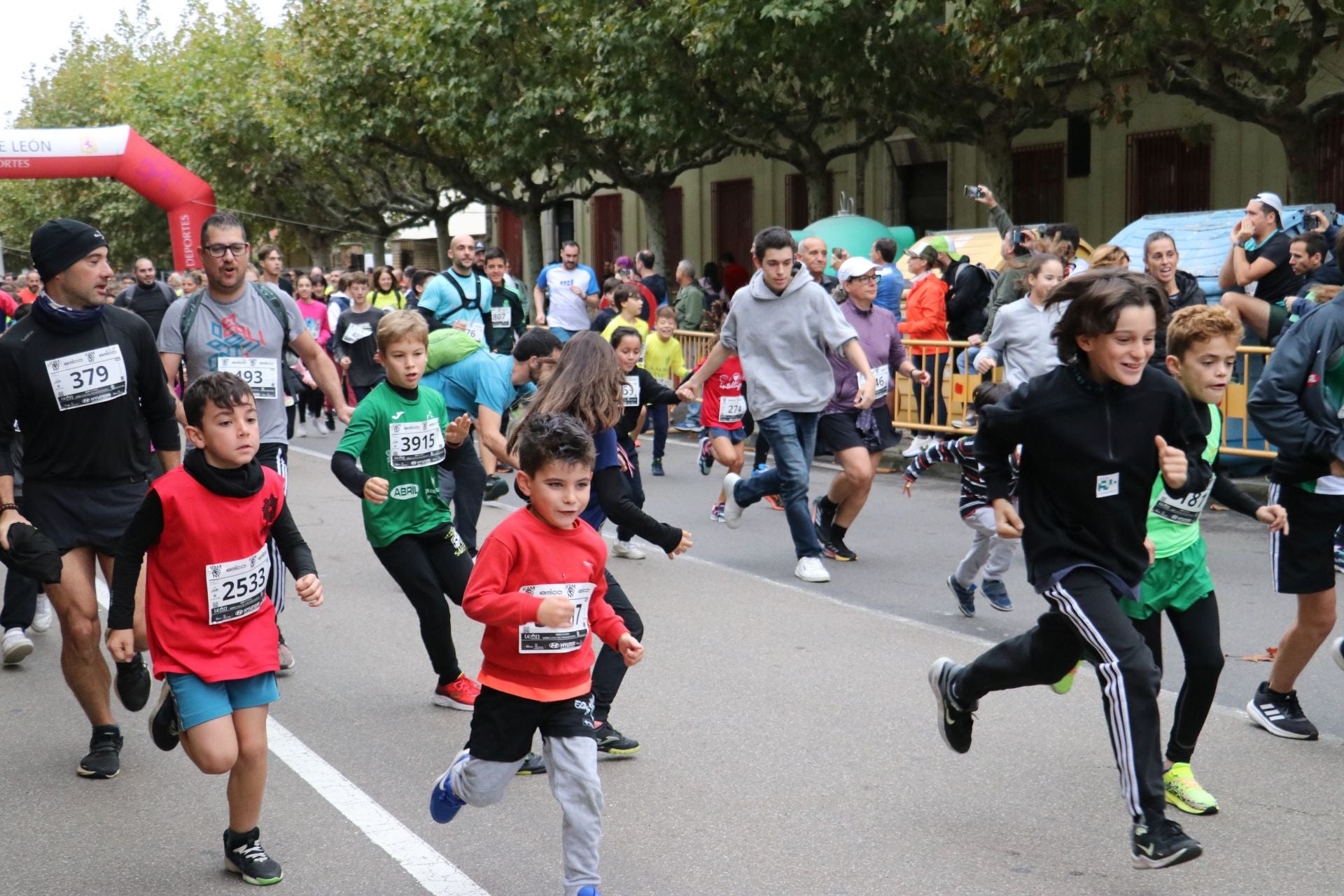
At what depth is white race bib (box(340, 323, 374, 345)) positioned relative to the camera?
1361cm

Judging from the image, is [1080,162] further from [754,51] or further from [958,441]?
[958,441]

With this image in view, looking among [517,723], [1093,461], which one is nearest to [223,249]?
[517,723]

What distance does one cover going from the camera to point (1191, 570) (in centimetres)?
470

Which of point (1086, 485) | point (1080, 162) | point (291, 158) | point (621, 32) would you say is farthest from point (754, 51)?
point (291, 158)

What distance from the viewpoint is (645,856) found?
176 inches

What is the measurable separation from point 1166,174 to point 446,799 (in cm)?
1994

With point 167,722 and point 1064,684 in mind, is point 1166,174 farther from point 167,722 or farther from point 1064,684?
point 167,722

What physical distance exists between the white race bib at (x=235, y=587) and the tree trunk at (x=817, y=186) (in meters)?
19.5

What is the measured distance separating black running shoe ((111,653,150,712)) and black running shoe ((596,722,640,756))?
1.57 metres

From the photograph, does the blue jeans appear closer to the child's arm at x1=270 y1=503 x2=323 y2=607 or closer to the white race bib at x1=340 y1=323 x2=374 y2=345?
the child's arm at x1=270 y1=503 x2=323 y2=607

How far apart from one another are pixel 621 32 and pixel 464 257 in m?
8.85

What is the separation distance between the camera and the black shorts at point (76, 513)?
5.38 m

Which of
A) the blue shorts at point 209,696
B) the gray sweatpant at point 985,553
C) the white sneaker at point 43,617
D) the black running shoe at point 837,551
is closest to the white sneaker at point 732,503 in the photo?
the black running shoe at point 837,551

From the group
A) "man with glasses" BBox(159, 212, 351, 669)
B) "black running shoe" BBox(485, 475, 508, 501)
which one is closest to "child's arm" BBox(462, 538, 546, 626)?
"man with glasses" BBox(159, 212, 351, 669)
